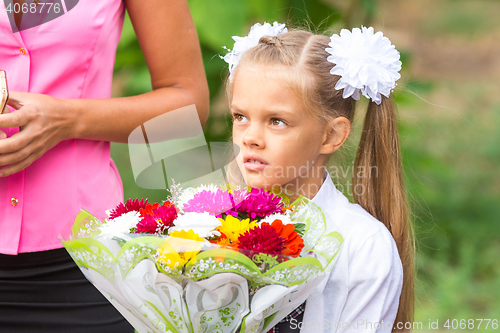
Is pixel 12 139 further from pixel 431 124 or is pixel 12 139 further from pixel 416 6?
pixel 416 6

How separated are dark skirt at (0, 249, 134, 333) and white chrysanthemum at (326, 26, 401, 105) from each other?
89 centimetres

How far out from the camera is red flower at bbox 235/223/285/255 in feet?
2.88

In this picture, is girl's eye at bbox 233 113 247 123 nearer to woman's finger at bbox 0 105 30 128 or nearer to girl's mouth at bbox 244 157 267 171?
girl's mouth at bbox 244 157 267 171

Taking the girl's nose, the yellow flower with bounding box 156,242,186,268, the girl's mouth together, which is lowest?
the yellow flower with bounding box 156,242,186,268

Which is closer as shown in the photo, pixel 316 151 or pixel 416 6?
pixel 316 151

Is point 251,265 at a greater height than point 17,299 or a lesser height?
greater

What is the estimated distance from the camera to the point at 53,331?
4.29 feet

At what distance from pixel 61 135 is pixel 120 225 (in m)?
0.39

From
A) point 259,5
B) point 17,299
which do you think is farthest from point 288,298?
point 259,5

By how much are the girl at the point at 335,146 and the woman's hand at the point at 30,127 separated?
448 millimetres

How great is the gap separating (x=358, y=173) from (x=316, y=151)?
0.71 feet

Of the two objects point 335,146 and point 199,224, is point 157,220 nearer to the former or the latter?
point 199,224

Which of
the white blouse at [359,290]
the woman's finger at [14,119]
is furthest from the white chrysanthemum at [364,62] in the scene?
the woman's finger at [14,119]

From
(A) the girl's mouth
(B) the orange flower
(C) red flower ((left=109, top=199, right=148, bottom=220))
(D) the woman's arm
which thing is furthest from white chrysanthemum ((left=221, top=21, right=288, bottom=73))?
(B) the orange flower
